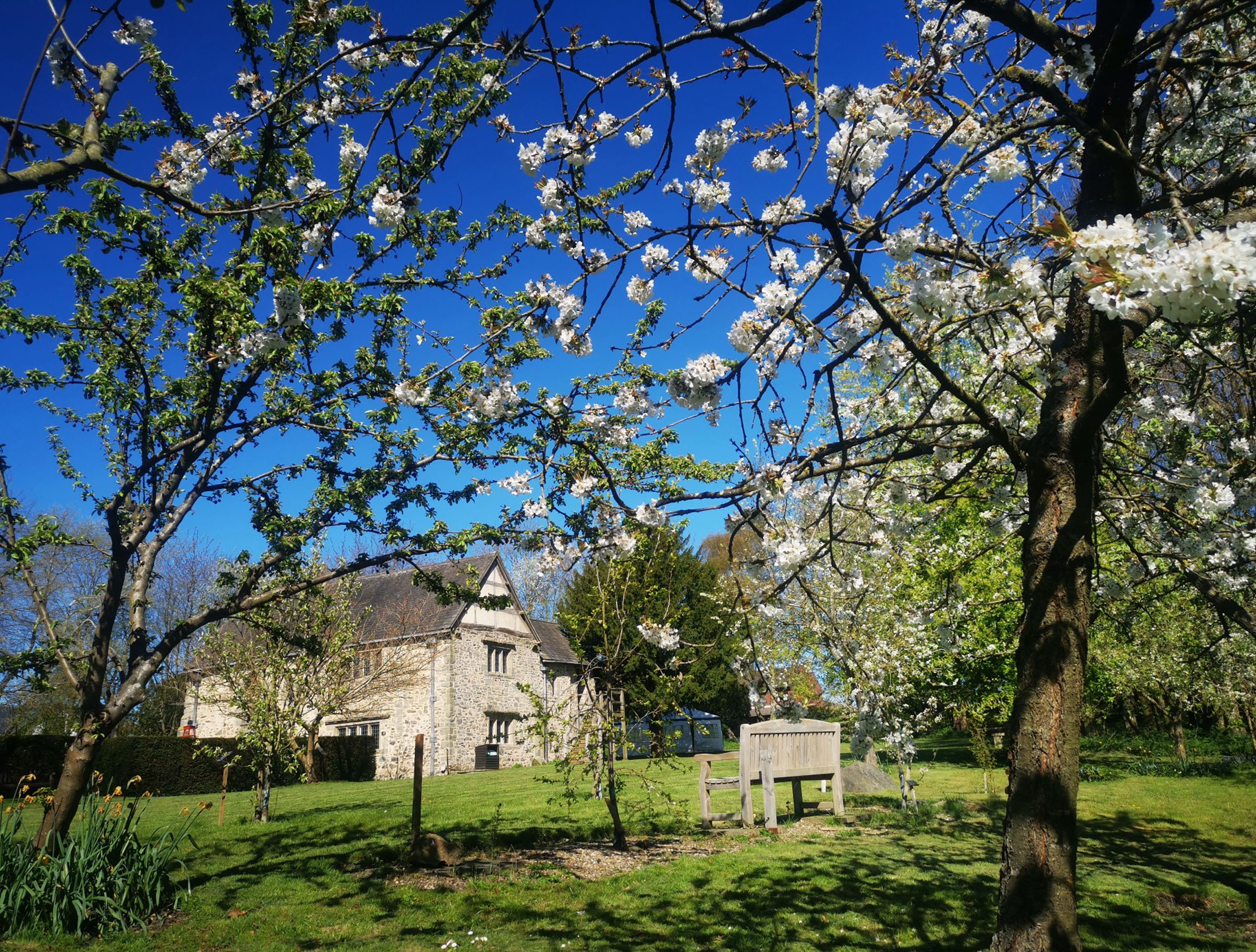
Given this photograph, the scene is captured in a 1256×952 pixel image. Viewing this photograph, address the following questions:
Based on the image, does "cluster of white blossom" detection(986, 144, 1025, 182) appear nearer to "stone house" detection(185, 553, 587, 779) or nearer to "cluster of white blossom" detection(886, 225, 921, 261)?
"cluster of white blossom" detection(886, 225, 921, 261)

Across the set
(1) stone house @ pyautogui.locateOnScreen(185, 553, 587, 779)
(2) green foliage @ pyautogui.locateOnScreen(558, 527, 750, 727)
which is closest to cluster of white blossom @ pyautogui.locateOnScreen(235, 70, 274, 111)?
(2) green foliage @ pyautogui.locateOnScreen(558, 527, 750, 727)

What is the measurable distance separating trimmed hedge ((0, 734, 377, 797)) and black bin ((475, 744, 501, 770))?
588 cm

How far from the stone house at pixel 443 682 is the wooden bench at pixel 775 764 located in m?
12.5

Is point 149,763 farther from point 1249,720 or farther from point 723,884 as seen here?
point 1249,720

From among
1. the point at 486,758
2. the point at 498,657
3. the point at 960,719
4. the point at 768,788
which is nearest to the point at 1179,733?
the point at 960,719

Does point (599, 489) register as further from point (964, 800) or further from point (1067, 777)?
point (964, 800)

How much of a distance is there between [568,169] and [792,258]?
1175 millimetres

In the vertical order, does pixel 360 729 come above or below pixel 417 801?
below

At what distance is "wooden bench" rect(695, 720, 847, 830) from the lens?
9.23 metres

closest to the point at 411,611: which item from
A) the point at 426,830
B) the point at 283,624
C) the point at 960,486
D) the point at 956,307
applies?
the point at 283,624

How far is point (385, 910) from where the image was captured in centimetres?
596

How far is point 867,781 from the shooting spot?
41.6 feet

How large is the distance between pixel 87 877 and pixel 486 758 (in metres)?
21.3

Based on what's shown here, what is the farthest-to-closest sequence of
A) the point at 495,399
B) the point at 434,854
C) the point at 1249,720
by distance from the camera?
the point at 1249,720 < the point at 434,854 < the point at 495,399
